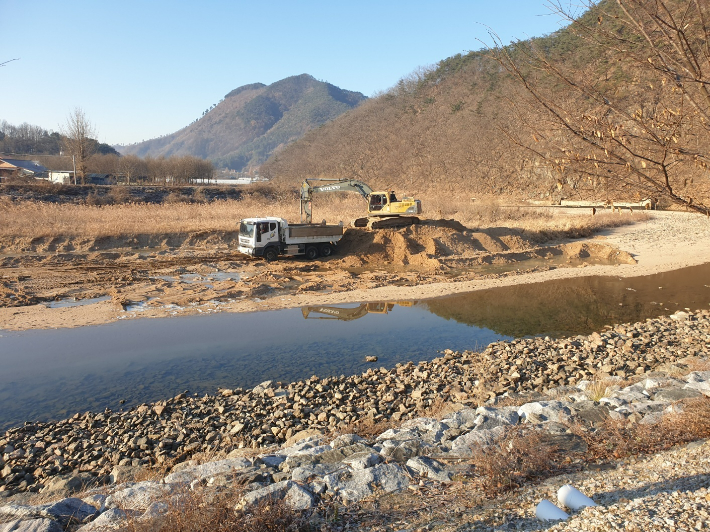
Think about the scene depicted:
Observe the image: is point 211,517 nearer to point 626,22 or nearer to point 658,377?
point 626,22

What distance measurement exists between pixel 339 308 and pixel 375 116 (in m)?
79.1

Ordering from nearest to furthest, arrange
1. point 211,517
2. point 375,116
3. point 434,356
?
point 211,517, point 434,356, point 375,116

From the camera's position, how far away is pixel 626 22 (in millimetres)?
4066

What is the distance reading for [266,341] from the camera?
40.4 feet

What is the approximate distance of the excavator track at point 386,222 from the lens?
25.1 meters

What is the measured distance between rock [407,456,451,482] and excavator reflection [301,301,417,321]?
30.4 ft

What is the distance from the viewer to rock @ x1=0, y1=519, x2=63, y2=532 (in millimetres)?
4020

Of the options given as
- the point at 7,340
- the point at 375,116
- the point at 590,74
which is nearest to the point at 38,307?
the point at 7,340

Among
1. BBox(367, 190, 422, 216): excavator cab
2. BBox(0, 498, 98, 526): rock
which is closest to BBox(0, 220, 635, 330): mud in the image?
BBox(367, 190, 422, 216): excavator cab

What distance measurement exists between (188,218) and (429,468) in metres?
28.9

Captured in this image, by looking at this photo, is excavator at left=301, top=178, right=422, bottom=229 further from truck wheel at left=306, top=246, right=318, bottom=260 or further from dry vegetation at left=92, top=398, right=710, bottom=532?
dry vegetation at left=92, top=398, right=710, bottom=532

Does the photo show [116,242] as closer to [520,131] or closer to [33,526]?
[520,131]

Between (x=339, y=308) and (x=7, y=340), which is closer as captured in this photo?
(x=7, y=340)

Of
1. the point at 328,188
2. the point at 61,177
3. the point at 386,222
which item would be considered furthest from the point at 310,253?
the point at 61,177
